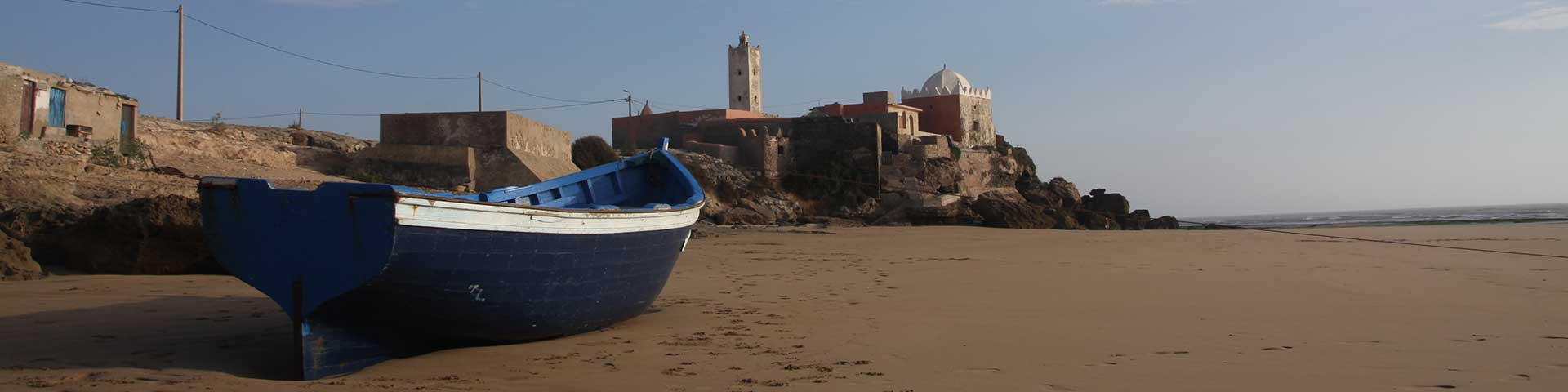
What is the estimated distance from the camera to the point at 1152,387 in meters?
4.32

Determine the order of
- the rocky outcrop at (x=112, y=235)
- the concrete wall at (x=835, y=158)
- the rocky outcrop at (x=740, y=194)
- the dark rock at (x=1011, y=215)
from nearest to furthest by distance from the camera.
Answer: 1. the rocky outcrop at (x=112, y=235)
2. the dark rock at (x=1011, y=215)
3. the rocky outcrop at (x=740, y=194)
4. the concrete wall at (x=835, y=158)

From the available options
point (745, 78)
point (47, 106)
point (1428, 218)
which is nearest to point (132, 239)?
point (47, 106)

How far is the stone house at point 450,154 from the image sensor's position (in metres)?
16.3

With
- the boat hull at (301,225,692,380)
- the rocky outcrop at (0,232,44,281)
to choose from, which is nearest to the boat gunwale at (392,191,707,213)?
the boat hull at (301,225,692,380)

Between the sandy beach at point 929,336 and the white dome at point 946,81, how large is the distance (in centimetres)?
3804

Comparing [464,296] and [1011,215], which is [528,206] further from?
[1011,215]

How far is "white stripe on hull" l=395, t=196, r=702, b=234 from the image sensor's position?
14.9 feet

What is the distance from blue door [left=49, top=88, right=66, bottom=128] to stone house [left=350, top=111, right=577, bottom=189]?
4.29 m

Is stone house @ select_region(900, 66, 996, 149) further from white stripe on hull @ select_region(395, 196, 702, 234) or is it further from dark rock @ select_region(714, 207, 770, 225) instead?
white stripe on hull @ select_region(395, 196, 702, 234)

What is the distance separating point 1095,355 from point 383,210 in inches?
145

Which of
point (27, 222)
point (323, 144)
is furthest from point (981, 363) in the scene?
point (323, 144)

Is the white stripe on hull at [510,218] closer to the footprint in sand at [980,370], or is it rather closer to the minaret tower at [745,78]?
the footprint in sand at [980,370]

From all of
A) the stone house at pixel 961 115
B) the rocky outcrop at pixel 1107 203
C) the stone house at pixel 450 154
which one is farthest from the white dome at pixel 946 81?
A: the stone house at pixel 450 154

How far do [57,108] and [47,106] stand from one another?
0.21 meters
